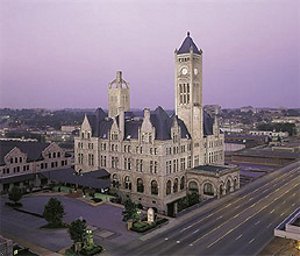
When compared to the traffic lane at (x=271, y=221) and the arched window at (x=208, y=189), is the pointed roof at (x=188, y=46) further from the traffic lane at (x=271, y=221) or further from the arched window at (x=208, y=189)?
the traffic lane at (x=271, y=221)

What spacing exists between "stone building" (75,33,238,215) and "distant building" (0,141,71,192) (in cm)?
562

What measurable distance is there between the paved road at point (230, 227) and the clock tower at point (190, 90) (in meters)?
11.8

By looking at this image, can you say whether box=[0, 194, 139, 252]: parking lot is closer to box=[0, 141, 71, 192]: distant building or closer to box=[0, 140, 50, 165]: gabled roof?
box=[0, 141, 71, 192]: distant building

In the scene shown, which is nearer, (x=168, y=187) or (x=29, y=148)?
(x=168, y=187)

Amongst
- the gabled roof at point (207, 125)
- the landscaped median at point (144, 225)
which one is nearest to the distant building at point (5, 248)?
the landscaped median at point (144, 225)

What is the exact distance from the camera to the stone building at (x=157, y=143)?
53375 millimetres

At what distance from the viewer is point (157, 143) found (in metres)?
52.8

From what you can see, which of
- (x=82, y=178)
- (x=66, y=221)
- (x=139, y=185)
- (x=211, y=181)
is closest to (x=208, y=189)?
(x=211, y=181)

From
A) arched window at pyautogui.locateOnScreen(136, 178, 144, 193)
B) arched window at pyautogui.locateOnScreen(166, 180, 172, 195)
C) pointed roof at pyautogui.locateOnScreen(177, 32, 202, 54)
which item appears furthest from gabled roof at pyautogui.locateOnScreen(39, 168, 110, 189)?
pointed roof at pyautogui.locateOnScreen(177, 32, 202, 54)

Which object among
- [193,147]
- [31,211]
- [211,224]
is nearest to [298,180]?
[193,147]

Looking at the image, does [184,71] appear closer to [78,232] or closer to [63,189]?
[63,189]

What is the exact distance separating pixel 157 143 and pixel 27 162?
26197 millimetres

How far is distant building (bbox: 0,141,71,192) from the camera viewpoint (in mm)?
60469

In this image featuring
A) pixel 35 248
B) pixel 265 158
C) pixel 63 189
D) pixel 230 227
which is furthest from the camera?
pixel 265 158
